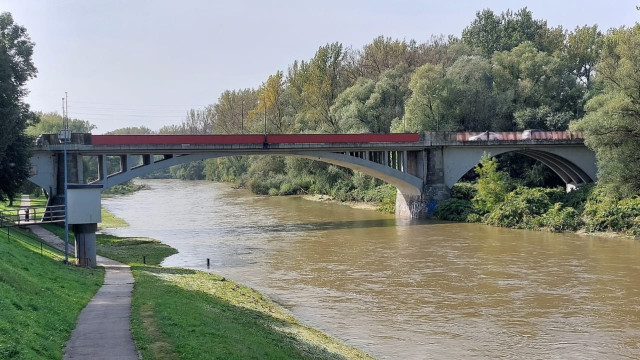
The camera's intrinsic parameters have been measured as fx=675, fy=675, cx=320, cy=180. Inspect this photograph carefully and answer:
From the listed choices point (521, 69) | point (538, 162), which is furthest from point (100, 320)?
point (521, 69)

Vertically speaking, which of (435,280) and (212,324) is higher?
(212,324)

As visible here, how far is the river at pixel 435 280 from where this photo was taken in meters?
20.6

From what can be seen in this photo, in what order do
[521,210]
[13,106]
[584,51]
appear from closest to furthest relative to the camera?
1. [13,106]
2. [521,210]
3. [584,51]

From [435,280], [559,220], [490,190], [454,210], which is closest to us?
[435,280]

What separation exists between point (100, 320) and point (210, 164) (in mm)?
113960

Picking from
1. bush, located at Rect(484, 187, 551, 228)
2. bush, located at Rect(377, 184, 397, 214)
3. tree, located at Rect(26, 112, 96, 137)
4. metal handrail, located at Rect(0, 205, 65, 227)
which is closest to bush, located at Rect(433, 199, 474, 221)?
bush, located at Rect(484, 187, 551, 228)

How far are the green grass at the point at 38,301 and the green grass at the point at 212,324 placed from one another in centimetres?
152

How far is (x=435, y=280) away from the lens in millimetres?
29719

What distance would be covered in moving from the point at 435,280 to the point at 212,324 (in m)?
15.1

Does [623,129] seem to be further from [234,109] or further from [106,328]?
[234,109]

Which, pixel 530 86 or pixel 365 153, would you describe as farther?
pixel 530 86

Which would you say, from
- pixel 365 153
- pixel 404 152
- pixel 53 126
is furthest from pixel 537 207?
pixel 53 126

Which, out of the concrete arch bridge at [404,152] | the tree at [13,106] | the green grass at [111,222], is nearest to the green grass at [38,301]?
the tree at [13,106]

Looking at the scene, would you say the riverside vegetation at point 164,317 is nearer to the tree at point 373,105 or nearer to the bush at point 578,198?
the bush at point 578,198
